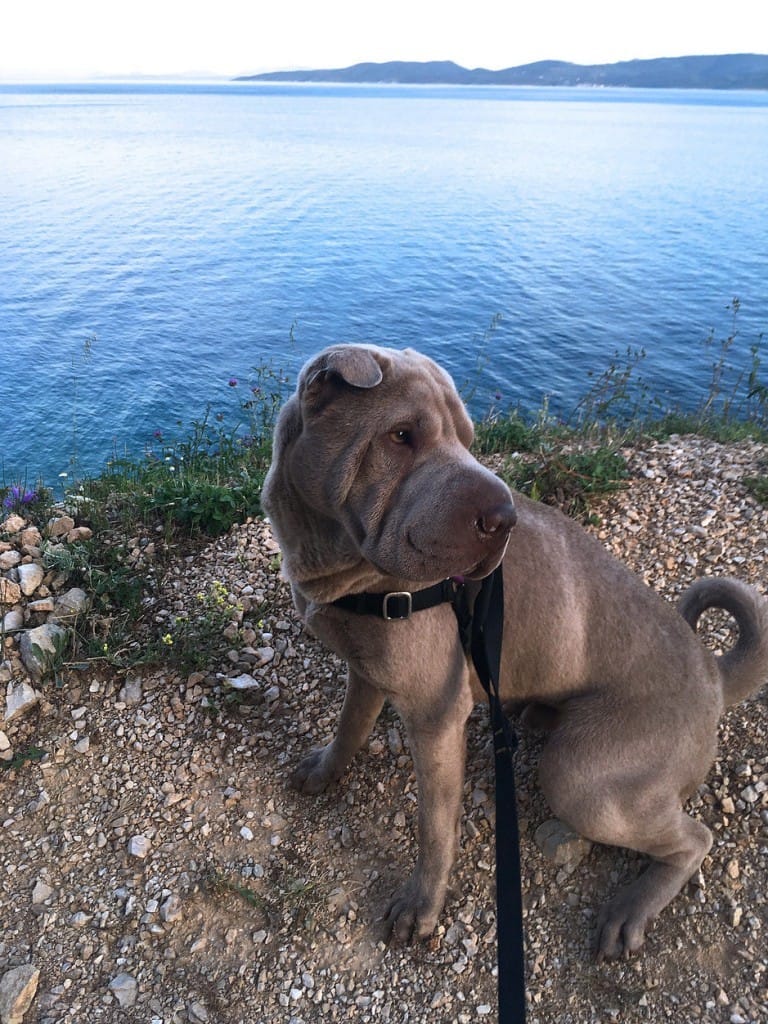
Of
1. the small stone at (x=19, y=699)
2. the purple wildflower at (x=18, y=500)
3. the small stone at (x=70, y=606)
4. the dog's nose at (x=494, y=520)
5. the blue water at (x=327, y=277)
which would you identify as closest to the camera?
the dog's nose at (x=494, y=520)

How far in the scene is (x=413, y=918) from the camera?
3389 millimetres

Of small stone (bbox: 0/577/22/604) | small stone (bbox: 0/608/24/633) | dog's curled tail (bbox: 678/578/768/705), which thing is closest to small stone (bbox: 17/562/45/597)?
small stone (bbox: 0/577/22/604)

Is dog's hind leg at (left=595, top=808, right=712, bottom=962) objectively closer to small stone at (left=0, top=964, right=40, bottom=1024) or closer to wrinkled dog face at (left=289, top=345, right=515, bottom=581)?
wrinkled dog face at (left=289, top=345, right=515, bottom=581)

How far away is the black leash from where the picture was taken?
2.78 m

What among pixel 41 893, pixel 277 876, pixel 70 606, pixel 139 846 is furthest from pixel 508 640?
pixel 70 606

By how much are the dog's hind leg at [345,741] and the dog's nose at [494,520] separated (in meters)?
1.63

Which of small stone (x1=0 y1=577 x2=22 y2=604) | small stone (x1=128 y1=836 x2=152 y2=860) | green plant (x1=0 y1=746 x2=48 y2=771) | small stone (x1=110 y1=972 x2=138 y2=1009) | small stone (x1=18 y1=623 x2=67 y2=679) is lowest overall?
small stone (x1=110 y1=972 x2=138 y2=1009)

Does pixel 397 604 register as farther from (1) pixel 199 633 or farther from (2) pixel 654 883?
(1) pixel 199 633

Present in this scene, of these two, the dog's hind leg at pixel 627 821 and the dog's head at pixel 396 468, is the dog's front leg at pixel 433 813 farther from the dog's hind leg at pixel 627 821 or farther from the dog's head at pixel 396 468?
the dog's head at pixel 396 468

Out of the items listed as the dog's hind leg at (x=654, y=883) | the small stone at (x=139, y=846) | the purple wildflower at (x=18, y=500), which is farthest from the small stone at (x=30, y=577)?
the dog's hind leg at (x=654, y=883)

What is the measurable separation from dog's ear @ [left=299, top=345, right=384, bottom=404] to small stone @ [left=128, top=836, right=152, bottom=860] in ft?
8.45

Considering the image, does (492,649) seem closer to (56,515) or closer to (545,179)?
(56,515)

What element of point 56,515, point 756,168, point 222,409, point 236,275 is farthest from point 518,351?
point 756,168

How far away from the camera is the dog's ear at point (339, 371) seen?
8.20 ft
